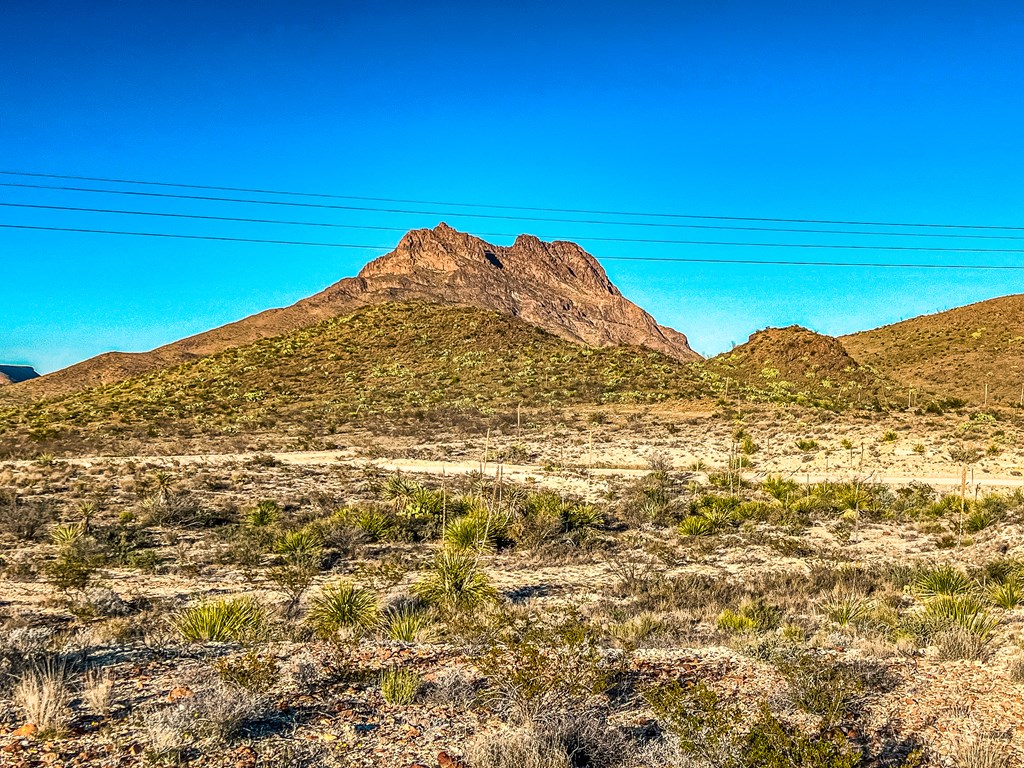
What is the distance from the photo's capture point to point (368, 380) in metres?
56.2

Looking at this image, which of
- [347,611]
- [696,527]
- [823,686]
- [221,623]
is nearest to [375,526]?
[347,611]

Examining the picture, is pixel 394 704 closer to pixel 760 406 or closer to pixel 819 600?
pixel 819 600

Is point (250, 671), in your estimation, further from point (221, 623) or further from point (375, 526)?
point (375, 526)

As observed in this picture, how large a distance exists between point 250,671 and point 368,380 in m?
50.6

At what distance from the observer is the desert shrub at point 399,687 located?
6.25 m

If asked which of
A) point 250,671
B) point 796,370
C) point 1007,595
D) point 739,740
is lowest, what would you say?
point 1007,595

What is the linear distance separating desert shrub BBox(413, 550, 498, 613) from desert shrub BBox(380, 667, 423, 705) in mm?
3956

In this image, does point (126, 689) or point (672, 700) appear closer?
point (672, 700)

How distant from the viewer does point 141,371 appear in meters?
73.6

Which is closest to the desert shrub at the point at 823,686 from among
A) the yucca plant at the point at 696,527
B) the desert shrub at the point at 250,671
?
the desert shrub at the point at 250,671

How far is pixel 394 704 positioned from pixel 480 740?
3.50 ft

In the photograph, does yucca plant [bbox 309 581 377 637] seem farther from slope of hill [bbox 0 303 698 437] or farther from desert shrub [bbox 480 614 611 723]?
slope of hill [bbox 0 303 698 437]

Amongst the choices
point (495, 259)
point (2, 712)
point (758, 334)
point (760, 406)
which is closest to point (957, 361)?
point (758, 334)

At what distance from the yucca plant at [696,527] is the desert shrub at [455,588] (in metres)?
7.93
